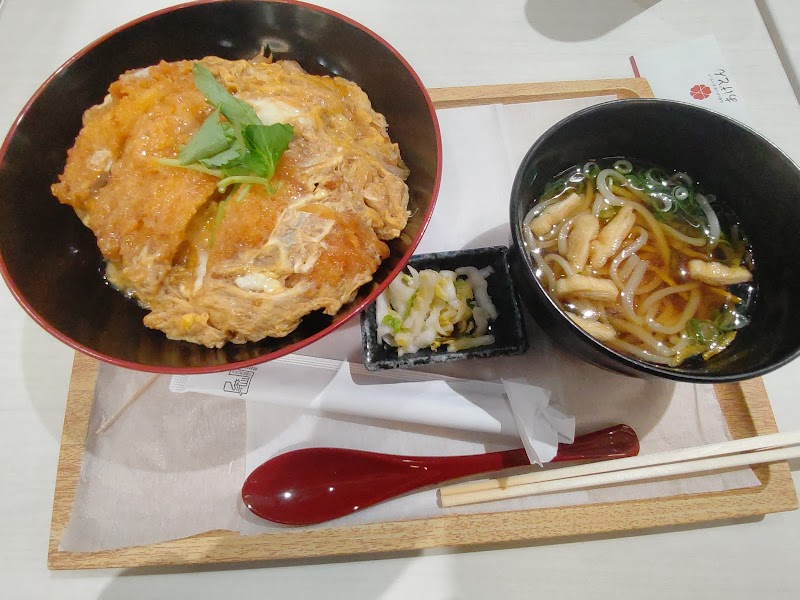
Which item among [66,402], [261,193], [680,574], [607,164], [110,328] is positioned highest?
[261,193]

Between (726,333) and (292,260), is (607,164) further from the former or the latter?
(292,260)

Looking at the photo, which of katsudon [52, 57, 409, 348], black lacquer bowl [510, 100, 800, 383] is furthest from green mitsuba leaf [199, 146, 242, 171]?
black lacquer bowl [510, 100, 800, 383]

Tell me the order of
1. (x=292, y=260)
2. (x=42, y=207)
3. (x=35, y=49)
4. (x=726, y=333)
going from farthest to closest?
(x=35, y=49), (x=726, y=333), (x=42, y=207), (x=292, y=260)

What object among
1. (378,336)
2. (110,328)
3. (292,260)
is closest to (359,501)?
(378,336)

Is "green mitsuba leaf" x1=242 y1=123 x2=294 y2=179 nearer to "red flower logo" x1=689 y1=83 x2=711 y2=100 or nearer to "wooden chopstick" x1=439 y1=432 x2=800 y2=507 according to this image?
"wooden chopstick" x1=439 y1=432 x2=800 y2=507

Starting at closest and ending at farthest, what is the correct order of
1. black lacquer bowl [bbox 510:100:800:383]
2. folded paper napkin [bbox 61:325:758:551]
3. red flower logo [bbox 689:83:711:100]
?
black lacquer bowl [bbox 510:100:800:383]
folded paper napkin [bbox 61:325:758:551]
red flower logo [bbox 689:83:711:100]

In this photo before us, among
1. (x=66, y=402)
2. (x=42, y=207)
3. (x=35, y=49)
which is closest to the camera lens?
(x=42, y=207)

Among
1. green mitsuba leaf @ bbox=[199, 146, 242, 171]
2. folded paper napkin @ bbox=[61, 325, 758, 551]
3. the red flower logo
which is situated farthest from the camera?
the red flower logo

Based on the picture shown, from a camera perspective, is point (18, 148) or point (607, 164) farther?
point (607, 164)

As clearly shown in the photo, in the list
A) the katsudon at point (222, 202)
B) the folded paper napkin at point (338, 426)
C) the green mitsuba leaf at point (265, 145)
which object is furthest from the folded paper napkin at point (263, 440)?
the green mitsuba leaf at point (265, 145)
